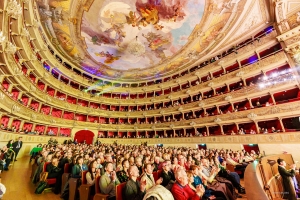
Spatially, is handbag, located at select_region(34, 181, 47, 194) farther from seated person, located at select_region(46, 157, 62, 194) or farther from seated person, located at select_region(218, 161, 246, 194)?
seated person, located at select_region(218, 161, 246, 194)

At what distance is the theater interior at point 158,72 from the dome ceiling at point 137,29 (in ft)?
0.30

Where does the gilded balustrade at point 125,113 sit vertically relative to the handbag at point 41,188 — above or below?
above

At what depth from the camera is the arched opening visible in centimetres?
1785

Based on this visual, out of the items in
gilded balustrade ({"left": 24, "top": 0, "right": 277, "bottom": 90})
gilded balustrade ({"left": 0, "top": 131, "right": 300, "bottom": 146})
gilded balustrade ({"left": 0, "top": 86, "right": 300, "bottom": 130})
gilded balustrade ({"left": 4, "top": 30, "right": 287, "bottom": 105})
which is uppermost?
gilded balustrade ({"left": 24, "top": 0, "right": 277, "bottom": 90})

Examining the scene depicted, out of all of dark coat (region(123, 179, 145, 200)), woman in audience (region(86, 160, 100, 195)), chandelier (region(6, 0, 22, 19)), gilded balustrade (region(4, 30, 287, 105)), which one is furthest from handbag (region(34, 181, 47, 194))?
gilded balustrade (region(4, 30, 287, 105))

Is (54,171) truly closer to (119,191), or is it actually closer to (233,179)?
(119,191)

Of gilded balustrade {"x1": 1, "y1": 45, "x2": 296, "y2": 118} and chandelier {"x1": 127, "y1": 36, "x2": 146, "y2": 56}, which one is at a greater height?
chandelier {"x1": 127, "y1": 36, "x2": 146, "y2": 56}

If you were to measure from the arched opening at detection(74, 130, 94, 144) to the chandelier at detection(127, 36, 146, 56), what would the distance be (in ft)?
38.0

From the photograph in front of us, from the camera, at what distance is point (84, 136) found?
18469 millimetres

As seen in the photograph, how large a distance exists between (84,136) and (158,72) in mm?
13373

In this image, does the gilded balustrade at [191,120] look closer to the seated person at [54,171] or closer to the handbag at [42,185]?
the seated person at [54,171]

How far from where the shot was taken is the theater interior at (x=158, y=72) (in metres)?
9.59

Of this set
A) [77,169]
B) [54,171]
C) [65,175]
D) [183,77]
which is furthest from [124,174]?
[183,77]

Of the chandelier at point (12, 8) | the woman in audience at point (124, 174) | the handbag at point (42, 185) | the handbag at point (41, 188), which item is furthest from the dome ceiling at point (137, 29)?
the woman in audience at point (124, 174)
